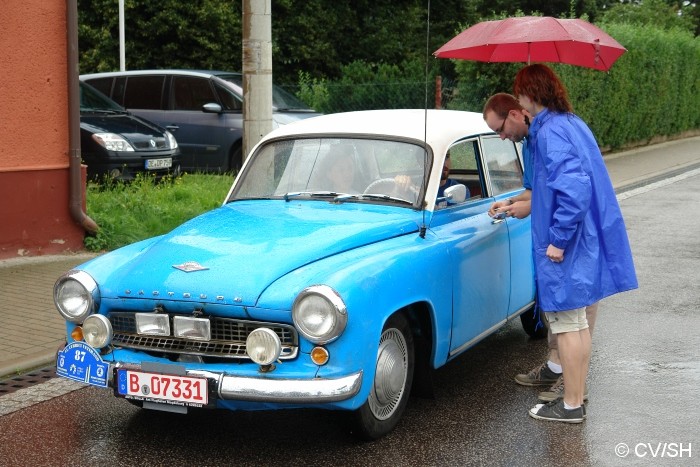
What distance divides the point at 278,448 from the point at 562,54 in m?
3.27

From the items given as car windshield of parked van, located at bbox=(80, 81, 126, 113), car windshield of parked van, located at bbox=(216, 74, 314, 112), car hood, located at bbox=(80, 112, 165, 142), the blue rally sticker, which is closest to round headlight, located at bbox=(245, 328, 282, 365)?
the blue rally sticker

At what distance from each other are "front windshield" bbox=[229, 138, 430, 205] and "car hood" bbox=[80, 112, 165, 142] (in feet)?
22.3

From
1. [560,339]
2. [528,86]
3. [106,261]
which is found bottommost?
[560,339]

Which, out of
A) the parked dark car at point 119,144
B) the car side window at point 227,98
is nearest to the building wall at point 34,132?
the parked dark car at point 119,144

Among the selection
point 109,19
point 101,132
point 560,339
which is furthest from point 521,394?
point 109,19

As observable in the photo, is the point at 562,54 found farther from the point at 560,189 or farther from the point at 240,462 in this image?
the point at 240,462

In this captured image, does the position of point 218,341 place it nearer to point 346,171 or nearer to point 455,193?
point 346,171

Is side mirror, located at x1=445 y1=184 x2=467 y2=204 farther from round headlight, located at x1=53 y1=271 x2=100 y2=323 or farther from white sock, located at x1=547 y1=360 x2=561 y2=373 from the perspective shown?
round headlight, located at x1=53 y1=271 x2=100 y2=323

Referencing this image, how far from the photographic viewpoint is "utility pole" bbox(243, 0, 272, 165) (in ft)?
33.0

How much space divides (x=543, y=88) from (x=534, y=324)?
2213 mm

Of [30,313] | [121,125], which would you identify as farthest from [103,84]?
[30,313]

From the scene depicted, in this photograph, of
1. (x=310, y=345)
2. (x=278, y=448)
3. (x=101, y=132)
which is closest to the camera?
(x=310, y=345)

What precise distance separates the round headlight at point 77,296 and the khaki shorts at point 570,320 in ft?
7.77

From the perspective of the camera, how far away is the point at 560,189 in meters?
5.19
